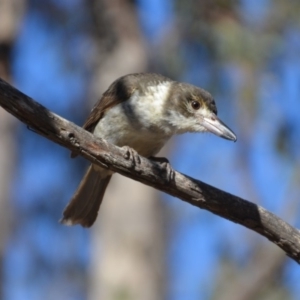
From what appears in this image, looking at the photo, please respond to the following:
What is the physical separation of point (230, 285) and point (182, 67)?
270cm

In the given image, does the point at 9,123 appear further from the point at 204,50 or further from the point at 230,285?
the point at 230,285

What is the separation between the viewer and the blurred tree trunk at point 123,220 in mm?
10117

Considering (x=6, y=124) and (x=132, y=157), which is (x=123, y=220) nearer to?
(x=6, y=124)

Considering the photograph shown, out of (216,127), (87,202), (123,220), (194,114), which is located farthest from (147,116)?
(123,220)

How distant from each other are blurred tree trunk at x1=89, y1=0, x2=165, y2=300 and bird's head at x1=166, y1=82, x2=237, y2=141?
15.1 ft

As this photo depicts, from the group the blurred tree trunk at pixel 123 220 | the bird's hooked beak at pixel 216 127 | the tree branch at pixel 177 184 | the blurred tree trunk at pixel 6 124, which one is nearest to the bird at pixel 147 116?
the bird's hooked beak at pixel 216 127

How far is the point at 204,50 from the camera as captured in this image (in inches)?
414

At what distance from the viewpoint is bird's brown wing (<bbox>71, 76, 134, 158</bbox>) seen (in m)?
5.70

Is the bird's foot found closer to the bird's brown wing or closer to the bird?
the bird

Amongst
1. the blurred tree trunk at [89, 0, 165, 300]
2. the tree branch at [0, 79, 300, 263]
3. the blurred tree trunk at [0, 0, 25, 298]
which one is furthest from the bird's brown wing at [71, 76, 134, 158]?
the blurred tree trunk at [89, 0, 165, 300]

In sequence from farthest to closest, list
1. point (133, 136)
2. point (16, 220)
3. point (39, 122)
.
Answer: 1. point (16, 220)
2. point (133, 136)
3. point (39, 122)

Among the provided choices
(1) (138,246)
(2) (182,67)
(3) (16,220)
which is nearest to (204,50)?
(2) (182,67)

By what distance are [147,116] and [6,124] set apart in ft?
15.1

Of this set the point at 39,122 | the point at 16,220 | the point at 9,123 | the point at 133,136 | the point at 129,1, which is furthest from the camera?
the point at 16,220
